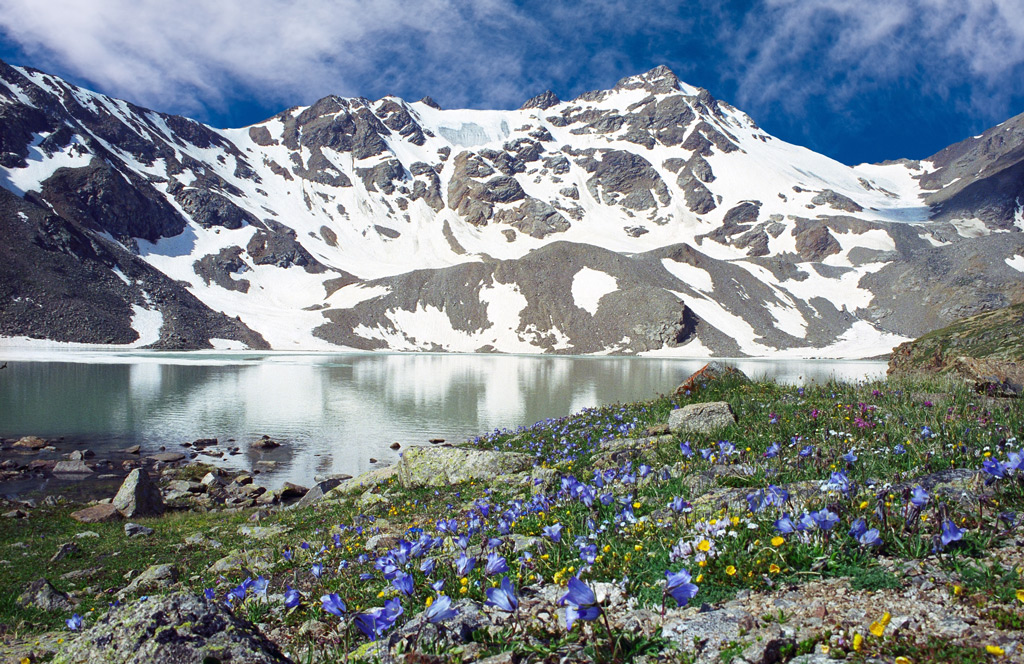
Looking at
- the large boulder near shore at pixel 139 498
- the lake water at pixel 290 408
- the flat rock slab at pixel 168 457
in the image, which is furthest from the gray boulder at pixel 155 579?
the flat rock slab at pixel 168 457

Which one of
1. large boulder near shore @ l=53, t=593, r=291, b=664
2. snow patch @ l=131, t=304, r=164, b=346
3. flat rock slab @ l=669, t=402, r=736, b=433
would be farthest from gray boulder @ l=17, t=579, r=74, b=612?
snow patch @ l=131, t=304, r=164, b=346

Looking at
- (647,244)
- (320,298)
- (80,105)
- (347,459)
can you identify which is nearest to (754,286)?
(647,244)

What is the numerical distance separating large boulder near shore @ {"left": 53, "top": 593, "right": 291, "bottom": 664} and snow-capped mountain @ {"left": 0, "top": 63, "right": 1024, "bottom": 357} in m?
90.7

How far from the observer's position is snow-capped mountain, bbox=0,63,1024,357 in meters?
89.7

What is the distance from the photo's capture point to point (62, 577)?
7445 millimetres

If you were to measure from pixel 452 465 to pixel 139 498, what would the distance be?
746 cm

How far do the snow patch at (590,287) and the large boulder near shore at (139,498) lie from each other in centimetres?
9086

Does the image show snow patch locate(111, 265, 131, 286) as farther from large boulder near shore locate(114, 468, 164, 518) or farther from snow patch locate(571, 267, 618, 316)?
large boulder near shore locate(114, 468, 164, 518)

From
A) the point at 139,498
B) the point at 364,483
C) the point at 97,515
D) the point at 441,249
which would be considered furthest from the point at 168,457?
the point at 441,249

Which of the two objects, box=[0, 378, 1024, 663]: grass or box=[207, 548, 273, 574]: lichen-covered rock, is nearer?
box=[0, 378, 1024, 663]: grass

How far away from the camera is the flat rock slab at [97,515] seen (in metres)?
11.0

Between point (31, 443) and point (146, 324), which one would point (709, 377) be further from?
point (146, 324)

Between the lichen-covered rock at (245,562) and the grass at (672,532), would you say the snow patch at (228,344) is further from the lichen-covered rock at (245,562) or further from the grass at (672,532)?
the lichen-covered rock at (245,562)

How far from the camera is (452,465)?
994 centimetres
